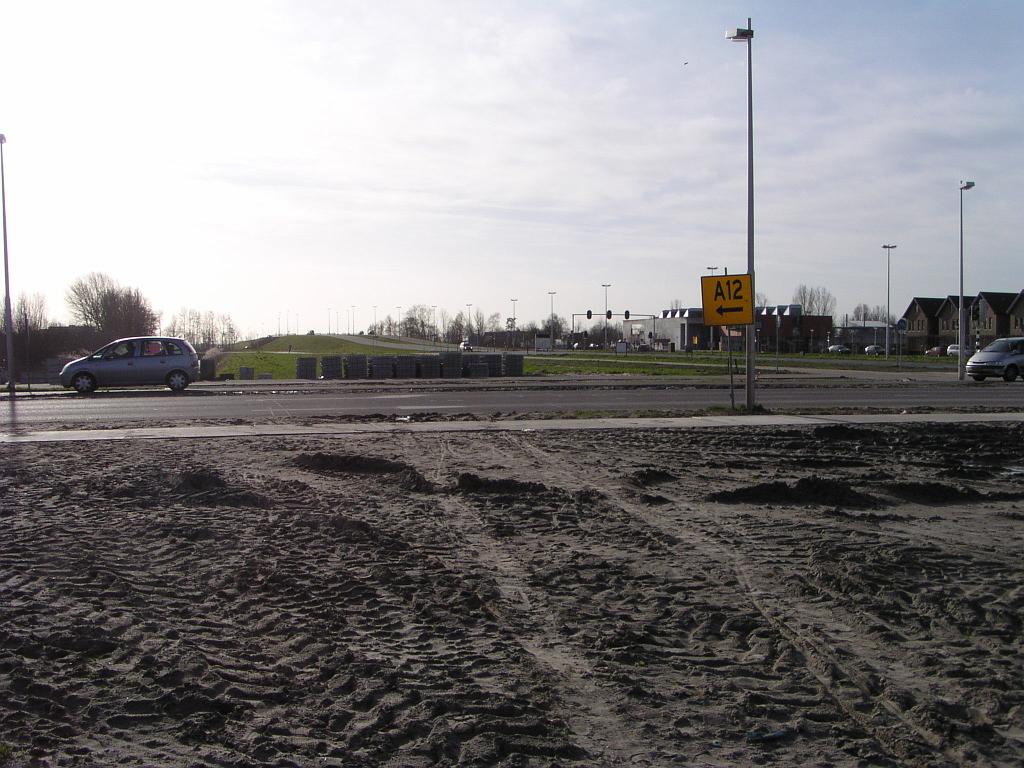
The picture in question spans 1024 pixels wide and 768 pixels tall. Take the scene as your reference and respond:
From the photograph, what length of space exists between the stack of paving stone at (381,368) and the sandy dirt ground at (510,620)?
105 ft

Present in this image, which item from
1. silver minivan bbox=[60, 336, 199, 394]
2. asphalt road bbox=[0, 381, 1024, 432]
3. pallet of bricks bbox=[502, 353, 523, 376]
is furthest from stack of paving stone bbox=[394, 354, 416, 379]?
silver minivan bbox=[60, 336, 199, 394]

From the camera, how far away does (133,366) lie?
94.2ft

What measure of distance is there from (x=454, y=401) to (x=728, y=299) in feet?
28.0

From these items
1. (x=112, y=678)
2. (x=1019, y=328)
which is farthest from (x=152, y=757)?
(x=1019, y=328)

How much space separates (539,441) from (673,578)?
27.2 feet

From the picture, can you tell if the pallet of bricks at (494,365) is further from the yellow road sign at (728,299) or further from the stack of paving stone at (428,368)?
the yellow road sign at (728,299)

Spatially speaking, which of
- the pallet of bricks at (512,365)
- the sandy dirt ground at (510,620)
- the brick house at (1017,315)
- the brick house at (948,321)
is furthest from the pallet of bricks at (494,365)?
the brick house at (948,321)

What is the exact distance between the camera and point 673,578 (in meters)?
6.58

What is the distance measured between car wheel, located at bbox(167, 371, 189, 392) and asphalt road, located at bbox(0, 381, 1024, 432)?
437 millimetres

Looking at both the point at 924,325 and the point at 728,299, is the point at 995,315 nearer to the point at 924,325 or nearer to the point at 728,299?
the point at 924,325

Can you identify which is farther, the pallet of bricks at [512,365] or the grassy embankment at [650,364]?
the grassy embankment at [650,364]

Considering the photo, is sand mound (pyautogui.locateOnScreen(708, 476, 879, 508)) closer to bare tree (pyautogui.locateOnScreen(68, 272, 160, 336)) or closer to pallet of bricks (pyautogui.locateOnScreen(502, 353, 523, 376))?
pallet of bricks (pyautogui.locateOnScreen(502, 353, 523, 376))

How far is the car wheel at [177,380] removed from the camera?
29.0 metres

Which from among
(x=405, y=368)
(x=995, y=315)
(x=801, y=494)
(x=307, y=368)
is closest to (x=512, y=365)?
(x=405, y=368)
